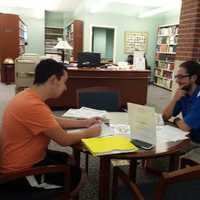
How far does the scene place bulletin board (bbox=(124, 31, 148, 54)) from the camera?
938 centimetres

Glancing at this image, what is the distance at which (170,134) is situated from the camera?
1719mm

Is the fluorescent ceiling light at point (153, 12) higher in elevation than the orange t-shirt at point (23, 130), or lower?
higher

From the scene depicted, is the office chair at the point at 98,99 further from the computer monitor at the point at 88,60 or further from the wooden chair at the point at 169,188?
the computer monitor at the point at 88,60

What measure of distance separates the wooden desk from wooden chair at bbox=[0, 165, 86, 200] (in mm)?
3560

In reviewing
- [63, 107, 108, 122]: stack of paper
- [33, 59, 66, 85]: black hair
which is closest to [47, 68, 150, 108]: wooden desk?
[63, 107, 108, 122]: stack of paper

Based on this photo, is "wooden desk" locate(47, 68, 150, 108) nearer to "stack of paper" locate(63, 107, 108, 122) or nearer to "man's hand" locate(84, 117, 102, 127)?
"stack of paper" locate(63, 107, 108, 122)

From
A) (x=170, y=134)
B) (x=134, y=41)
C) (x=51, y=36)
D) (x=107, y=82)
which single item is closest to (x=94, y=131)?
(x=170, y=134)

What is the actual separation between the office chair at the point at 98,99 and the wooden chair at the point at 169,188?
873 millimetres

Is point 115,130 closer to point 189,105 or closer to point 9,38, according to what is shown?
point 189,105

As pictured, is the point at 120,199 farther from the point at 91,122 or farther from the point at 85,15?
the point at 85,15

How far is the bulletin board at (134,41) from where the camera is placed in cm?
938

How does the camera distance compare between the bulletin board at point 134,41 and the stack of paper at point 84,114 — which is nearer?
the stack of paper at point 84,114

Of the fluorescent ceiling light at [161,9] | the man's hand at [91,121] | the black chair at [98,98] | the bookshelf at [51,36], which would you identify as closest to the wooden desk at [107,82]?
the black chair at [98,98]

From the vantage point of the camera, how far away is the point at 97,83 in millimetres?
5121
